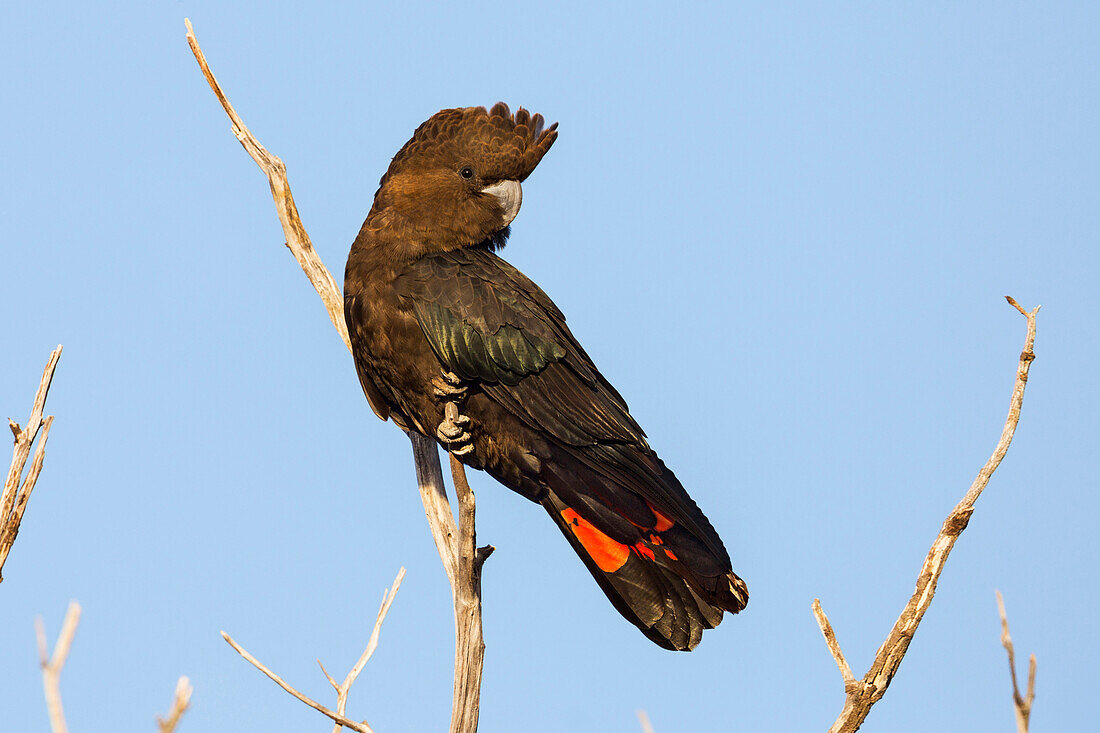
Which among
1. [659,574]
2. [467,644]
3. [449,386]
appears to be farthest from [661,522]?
[449,386]

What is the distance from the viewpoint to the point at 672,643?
12.9 ft

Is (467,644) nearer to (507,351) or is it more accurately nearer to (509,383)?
(509,383)

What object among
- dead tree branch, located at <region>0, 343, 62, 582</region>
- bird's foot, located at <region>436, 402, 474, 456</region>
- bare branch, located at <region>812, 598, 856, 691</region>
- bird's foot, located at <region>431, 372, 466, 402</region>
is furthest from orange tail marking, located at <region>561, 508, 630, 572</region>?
dead tree branch, located at <region>0, 343, 62, 582</region>

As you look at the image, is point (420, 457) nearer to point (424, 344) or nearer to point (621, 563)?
point (424, 344)

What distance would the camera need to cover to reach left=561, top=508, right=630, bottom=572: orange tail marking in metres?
4.04

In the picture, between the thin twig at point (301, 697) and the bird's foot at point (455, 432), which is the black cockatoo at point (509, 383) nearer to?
the bird's foot at point (455, 432)

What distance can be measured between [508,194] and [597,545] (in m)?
1.57

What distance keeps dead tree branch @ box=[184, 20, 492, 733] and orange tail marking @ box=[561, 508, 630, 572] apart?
19.7 inches

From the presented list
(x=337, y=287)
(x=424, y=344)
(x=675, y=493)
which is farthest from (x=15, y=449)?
(x=675, y=493)

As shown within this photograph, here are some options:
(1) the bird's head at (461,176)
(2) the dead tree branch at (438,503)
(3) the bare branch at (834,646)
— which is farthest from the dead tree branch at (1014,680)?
(1) the bird's head at (461,176)

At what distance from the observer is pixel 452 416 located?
4.05 m

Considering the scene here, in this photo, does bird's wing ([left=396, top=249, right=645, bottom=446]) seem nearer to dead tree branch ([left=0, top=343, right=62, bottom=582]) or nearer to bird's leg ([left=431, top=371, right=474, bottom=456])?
bird's leg ([left=431, top=371, right=474, bottom=456])

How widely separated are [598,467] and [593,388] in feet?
1.17

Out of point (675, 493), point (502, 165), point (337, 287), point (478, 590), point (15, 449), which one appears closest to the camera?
point (15, 449)
